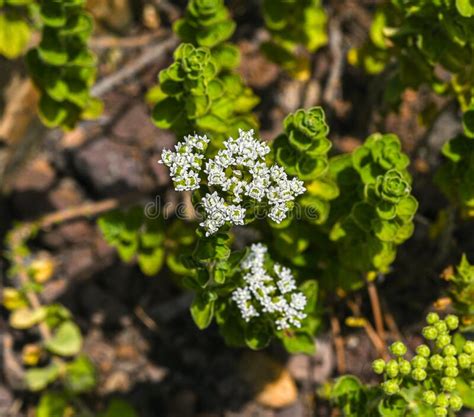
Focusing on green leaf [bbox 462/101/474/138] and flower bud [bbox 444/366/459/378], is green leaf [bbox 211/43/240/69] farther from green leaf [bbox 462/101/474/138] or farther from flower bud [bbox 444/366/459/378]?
flower bud [bbox 444/366/459/378]

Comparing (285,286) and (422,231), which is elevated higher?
(285,286)

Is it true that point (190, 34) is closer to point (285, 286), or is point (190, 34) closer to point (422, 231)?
point (285, 286)

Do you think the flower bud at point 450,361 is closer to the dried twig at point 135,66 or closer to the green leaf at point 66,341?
the green leaf at point 66,341

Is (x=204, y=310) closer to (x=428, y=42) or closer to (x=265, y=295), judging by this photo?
(x=265, y=295)

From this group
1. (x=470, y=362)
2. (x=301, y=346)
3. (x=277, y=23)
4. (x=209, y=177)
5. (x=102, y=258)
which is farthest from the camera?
(x=102, y=258)

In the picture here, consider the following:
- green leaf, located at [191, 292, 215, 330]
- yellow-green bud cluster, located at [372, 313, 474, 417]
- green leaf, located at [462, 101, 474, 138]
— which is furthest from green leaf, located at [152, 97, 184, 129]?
yellow-green bud cluster, located at [372, 313, 474, 417]

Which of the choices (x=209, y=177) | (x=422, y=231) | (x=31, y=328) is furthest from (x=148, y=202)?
(x=209, y=177)

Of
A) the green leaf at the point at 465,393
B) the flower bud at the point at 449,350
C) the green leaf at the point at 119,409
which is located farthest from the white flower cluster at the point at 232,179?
the green leaf at the point at 119,409
